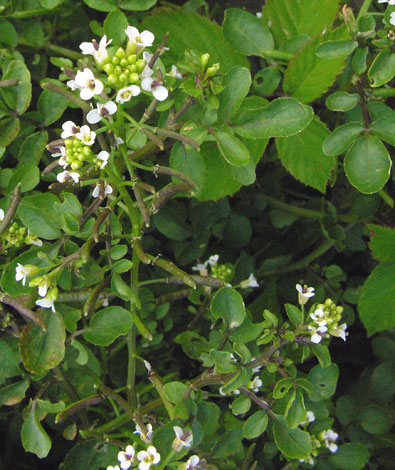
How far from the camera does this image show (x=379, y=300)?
5.82ft

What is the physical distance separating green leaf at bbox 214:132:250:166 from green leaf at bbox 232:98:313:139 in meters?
0.07

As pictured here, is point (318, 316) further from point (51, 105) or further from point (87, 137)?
point (51, 105)

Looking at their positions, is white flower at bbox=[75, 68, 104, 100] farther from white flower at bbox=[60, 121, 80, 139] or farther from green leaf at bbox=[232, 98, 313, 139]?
green leaf at bbox=[232, 98, 313, 139]

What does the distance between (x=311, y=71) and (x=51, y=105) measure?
775 mm

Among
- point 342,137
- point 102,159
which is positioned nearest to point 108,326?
point 102,159

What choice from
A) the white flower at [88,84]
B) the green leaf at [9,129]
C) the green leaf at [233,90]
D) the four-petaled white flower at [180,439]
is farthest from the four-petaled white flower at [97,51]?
the four-petaled white flower at [180,439]

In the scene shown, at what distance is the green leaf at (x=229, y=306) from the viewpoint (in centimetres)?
131

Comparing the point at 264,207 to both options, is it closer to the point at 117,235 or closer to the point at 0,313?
the point at 117,235

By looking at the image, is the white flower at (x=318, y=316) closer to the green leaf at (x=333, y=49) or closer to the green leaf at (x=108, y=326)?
the green leaf at (x=108, y=326)

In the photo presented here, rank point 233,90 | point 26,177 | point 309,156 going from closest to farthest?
1. point 233,90
2. point 26,177
3. point 309,156

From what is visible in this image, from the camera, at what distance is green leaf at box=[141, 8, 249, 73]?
1741 millimetres

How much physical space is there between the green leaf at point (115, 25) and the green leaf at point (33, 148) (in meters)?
0.37

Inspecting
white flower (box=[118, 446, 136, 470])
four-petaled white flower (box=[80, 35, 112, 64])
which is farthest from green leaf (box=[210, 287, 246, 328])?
four-petaled white flower (box=[80, 35, 112, 64])

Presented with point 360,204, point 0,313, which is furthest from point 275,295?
point 0,313
